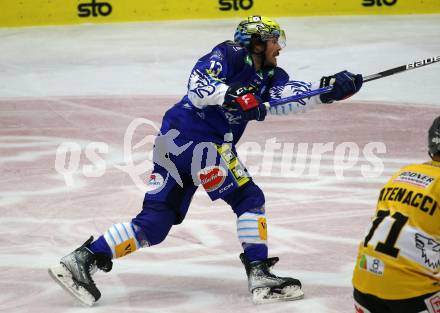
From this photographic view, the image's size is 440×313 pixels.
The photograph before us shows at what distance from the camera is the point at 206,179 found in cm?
600

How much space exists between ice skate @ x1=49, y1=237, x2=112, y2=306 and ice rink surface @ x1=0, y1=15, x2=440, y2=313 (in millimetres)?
84

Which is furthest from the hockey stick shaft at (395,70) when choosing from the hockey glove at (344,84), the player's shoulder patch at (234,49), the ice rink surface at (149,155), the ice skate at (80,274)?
the ice skate at (80,274)

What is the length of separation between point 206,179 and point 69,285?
38.8 inches

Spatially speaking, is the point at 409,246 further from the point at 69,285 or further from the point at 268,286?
the point at 69,285

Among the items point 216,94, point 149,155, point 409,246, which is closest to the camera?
point 409,246

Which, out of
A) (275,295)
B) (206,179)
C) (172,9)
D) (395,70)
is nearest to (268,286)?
(275,295)

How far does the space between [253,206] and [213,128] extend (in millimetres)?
513

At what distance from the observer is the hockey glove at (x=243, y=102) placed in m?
5.89

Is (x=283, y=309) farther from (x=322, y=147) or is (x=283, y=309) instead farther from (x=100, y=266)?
(x=322, y=147)

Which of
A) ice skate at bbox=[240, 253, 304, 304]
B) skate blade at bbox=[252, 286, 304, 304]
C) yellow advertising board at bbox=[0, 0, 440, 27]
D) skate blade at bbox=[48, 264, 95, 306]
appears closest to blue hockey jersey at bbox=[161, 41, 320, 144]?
ice skate at bbox=[240, 253, 304, 304]

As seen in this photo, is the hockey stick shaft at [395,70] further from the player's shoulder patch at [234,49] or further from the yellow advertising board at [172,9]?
the yellow advertising board at [172,9]

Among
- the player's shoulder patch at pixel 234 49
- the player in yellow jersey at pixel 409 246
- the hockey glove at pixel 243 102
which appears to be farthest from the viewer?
the player's shoulder patch at pixel 234 49

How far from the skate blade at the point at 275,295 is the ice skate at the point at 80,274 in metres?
0.88

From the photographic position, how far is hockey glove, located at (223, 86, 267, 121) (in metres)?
5.89
